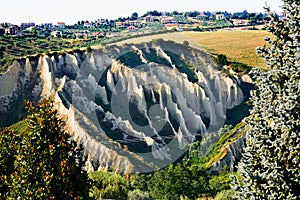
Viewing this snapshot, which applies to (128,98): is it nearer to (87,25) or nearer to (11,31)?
(11,31)

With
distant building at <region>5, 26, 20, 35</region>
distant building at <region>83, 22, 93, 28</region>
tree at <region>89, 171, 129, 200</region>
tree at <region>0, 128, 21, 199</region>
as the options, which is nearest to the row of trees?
tree at <region>0, 128, 21, 199</region>

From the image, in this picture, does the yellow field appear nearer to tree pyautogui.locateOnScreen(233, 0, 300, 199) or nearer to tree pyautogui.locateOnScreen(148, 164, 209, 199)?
tree pyautogui.locateOnScreen(148, 164, 209, 199)

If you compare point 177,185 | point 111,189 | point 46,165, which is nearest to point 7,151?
point 46,165

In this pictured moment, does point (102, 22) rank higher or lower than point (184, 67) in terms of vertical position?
higher

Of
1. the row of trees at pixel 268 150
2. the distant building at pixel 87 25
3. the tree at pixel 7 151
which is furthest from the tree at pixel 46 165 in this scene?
the distant building at pixel 87 25

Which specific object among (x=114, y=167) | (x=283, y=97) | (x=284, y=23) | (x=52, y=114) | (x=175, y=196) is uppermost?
(x=284, y=23)

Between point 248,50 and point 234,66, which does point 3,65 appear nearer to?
point 234,66

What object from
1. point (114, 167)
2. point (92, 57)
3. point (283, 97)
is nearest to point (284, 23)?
point (283, 97)
